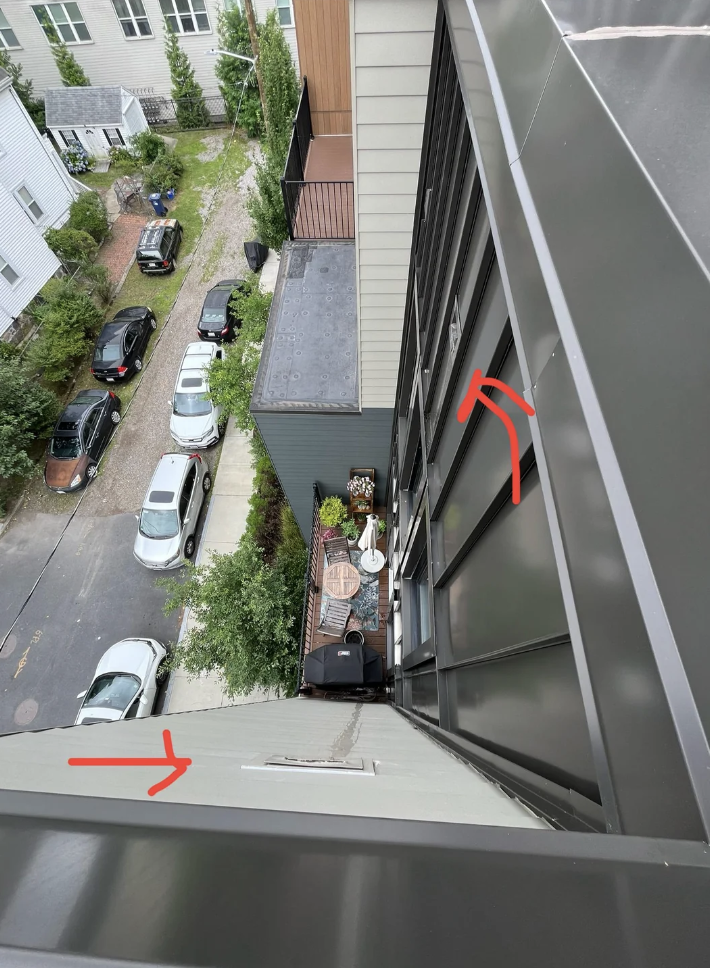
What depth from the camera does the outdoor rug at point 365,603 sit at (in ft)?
25.0

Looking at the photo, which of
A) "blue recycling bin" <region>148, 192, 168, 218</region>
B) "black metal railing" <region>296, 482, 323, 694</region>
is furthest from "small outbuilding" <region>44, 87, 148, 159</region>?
"black metal railing" <region>296, 482, 323, 694</region>

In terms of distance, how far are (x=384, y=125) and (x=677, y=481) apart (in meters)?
4.12

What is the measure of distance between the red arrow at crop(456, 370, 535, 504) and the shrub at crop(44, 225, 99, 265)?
52.8 feet

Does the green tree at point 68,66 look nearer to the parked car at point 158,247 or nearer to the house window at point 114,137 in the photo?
the house window at point 114,137

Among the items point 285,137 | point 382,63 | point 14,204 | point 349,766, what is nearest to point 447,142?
point 382,63

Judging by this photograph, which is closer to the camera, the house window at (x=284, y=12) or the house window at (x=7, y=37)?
the house window at (x=284, y=12)

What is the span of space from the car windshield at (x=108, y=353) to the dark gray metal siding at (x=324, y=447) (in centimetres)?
712

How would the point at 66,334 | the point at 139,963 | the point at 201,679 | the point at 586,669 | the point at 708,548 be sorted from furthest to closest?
the point at 66,334, the point at 201,679, the point at 586,669, the point at 708,548, the point at 139,963

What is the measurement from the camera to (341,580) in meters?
7.60

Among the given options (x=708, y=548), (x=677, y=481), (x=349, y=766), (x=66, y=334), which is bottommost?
(x=349, y=766)

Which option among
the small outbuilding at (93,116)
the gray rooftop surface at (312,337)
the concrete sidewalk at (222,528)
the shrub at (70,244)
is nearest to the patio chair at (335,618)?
the concrete sidewalk at (222,528)

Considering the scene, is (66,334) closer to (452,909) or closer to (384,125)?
(384,125)

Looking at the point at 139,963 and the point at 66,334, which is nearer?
the point at 139,963

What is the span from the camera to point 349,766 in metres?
1.65
